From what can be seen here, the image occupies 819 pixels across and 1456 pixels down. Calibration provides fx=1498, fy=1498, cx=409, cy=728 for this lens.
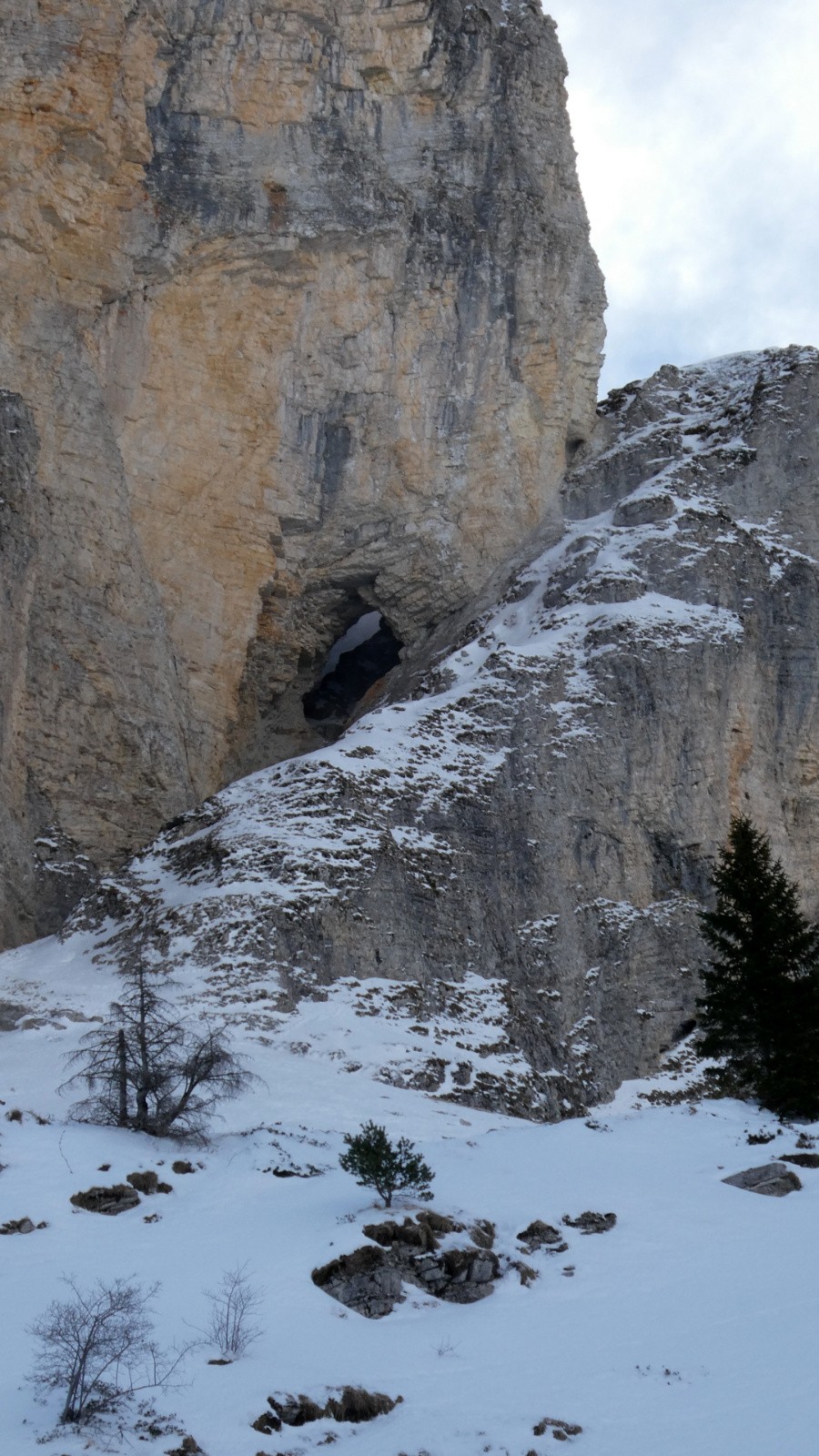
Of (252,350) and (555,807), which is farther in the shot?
(252,350)

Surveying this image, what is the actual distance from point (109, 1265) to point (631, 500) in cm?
3562

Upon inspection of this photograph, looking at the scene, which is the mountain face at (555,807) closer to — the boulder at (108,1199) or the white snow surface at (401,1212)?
the white snow surface at (401,1212)

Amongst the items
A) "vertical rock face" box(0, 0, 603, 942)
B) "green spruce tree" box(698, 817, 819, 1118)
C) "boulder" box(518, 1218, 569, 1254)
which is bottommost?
"boulder" box(518, 1218, 569, 1254)

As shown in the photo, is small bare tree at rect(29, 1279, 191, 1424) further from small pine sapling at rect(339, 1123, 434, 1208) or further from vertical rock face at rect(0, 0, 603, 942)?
vertical rock face at rect(0, 0, 603, 942)

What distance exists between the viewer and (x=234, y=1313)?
1188 centimetres

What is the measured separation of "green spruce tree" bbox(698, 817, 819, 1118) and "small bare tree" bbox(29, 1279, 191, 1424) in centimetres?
1012

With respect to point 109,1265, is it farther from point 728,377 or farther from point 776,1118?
point 728,377

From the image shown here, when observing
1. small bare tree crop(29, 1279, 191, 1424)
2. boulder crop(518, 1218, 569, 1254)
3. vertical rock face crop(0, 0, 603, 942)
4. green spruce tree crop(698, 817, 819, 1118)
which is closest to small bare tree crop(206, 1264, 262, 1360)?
small bare tree crop(29, 1279, 191, 1424)

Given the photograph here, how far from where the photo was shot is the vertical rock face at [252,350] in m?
42.1

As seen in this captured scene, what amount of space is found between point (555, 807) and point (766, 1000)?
15430 mm

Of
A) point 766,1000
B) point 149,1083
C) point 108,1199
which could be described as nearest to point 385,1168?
point 108,1199

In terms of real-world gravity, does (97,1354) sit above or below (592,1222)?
below

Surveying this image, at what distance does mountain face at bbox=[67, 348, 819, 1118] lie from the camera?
3075 cm

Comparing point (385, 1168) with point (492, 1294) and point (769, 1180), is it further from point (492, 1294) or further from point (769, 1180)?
point (769, 1180)
